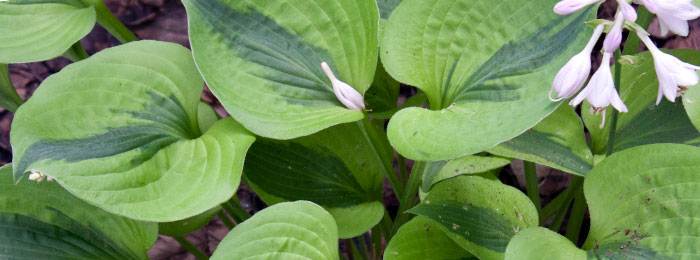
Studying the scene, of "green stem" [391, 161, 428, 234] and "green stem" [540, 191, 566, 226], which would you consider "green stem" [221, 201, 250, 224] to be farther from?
"green stem" [540, 191, 566, 226]

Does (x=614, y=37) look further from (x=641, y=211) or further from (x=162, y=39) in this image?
(x=162, y=39)

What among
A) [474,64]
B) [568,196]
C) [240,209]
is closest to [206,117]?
[240,209]

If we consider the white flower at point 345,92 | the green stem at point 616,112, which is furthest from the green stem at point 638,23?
the white flower at point 345,92

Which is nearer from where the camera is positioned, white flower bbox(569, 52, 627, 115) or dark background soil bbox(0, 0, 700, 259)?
white flower bbox(569, 52, 627, 115)

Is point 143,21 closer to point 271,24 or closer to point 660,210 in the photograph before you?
point 271,24

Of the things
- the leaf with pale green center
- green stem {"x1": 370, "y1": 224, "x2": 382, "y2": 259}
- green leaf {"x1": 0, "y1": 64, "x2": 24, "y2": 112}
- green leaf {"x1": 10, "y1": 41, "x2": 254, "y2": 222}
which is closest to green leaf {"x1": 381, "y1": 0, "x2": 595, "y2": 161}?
the leaf with pale green center

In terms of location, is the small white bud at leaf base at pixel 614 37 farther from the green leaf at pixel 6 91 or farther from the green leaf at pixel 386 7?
the green leaf at pixel 6 91

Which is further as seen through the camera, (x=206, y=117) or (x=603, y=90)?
(x=206, y=117)
